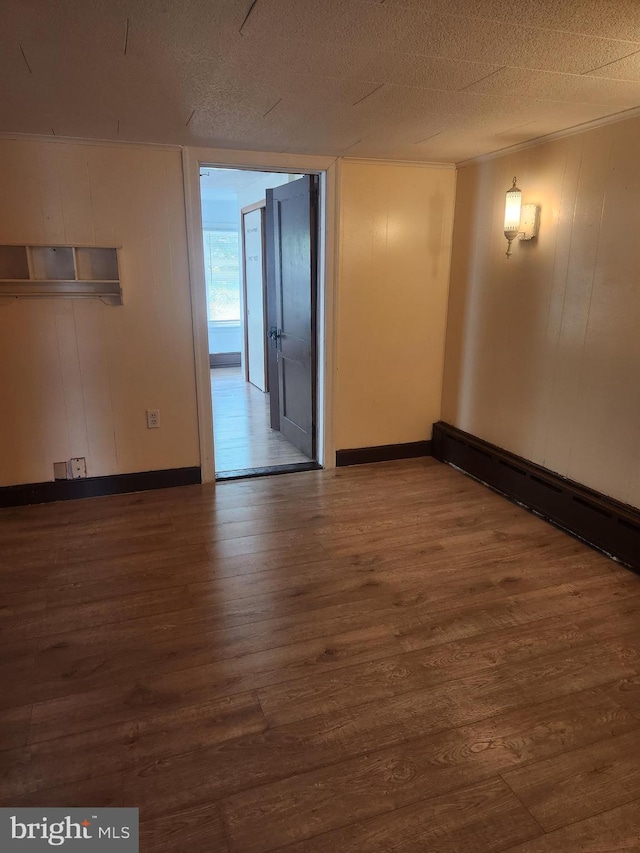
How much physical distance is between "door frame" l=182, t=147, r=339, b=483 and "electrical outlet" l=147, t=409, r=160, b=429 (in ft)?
→ 0.95

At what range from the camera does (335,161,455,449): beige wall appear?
159 inches

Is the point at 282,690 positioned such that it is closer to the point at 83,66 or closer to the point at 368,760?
the point at 368,760

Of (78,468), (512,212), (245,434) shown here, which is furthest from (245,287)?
(512,212)

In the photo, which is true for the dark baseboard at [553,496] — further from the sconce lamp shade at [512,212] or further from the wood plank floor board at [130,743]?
the wood plank floor board at [130,743]

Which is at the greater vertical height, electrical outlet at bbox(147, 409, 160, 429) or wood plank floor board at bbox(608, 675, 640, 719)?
electrical outlet at bbox(147, 409, 160, 429)

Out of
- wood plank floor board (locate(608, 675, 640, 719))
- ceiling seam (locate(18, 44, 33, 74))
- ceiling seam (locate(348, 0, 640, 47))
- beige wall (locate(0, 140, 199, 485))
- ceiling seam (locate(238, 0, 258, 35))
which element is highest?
ceiling seam (locate(238, 0, 258, 35))

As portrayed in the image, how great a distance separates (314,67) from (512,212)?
5.79 ft

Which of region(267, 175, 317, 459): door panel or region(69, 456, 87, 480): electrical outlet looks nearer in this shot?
region(69, 456, 87, 480): electrical outlet

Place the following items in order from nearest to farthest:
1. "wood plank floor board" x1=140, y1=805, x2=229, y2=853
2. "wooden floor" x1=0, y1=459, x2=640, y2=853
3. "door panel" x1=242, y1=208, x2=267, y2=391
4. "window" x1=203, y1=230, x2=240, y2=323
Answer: "wood plank floor board" x1=140, y1=805, x2=229, y2=853, "wooden floor" x1=0, y1=459, x2=640, y2=853, "door panel" x1=242, y1=208, x2=267, y2=391, "window" x1=203, y1=230, x2=240, y2=323

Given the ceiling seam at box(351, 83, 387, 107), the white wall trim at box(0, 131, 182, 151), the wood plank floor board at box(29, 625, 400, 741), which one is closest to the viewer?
the wood plank floor board at box(29, 625, 400, 741)

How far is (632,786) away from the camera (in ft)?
5.52

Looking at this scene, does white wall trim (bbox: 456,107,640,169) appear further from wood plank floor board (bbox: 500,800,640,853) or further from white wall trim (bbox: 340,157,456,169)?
wood plank floor board (bbox: 500,800,640,853)

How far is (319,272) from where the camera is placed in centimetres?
412

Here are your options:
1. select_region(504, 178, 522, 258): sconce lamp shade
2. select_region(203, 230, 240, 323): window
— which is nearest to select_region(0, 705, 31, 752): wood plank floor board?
select_region(504, 178, 522, 258): sconce lamp shade
